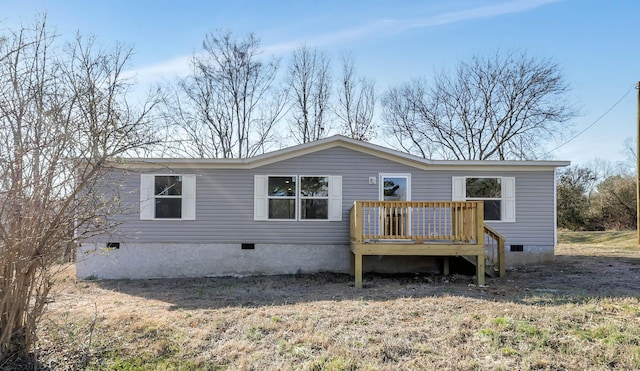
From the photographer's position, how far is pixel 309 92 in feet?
71.9

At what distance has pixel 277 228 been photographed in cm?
954

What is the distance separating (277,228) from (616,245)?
14.3 meters

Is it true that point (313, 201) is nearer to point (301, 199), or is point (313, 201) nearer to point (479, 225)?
point (301, 199)

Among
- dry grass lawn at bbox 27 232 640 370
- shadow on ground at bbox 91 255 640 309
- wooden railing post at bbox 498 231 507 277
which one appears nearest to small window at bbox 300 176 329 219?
shadow on ground at bbox 91 255 640 309

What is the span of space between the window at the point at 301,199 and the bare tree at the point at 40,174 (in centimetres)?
491

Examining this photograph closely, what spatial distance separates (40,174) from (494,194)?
30.6 feet

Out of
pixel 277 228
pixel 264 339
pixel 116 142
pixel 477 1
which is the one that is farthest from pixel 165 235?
pixel 477 1

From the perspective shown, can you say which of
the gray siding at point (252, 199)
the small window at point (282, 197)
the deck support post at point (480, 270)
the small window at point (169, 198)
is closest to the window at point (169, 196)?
the small window at point (169, 198)

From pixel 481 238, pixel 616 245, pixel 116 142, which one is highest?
pixel 116 142

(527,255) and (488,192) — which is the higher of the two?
(488,192)

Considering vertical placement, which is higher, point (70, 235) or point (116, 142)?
point (116, 142)

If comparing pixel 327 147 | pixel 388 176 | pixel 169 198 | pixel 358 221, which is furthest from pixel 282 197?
pixel 169 198

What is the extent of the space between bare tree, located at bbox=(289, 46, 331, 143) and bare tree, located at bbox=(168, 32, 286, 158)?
98cm

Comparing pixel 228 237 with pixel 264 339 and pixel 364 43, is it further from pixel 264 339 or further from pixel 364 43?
pixel 364 43
